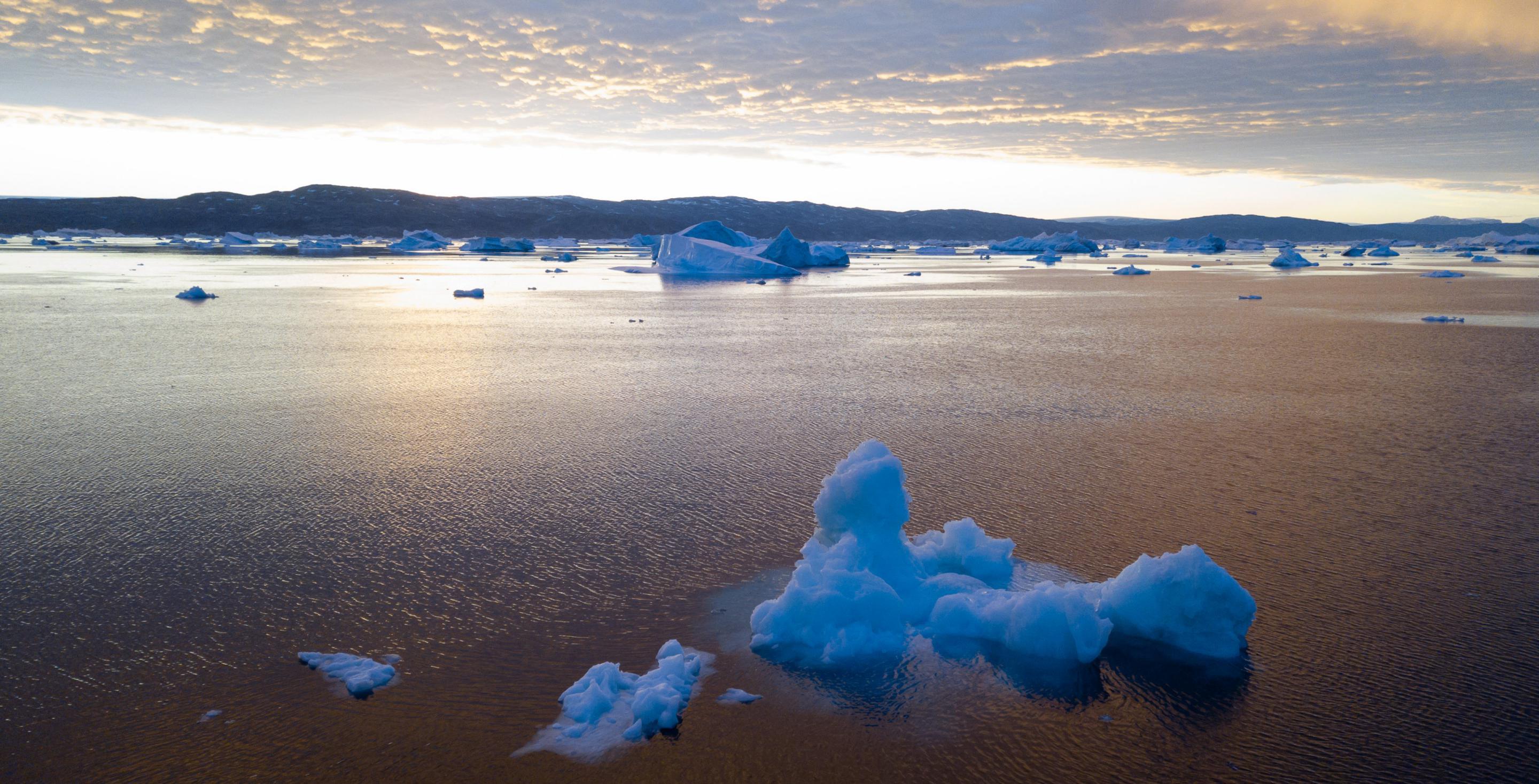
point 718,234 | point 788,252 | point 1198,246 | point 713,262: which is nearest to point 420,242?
point 718,234

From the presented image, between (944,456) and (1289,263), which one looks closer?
(944,456)

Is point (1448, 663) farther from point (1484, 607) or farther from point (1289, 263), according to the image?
point (1289, 263)

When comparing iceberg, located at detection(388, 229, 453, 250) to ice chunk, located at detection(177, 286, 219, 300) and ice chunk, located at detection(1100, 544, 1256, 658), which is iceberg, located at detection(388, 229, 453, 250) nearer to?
ice chunk, located at detection(177, 286, 219, 300)

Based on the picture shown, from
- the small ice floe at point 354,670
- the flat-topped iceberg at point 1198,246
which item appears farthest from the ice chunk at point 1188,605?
the flat-topped iceberg at point 1198,246

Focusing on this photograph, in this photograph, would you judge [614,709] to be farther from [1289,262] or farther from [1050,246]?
[1050,246]

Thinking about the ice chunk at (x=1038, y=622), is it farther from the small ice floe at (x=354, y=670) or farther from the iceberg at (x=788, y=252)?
the iceberg at (x=788, y=252)

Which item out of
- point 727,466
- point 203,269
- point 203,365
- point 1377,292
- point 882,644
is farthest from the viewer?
point 203,269

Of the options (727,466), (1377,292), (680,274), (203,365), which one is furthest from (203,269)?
(1377,292)
